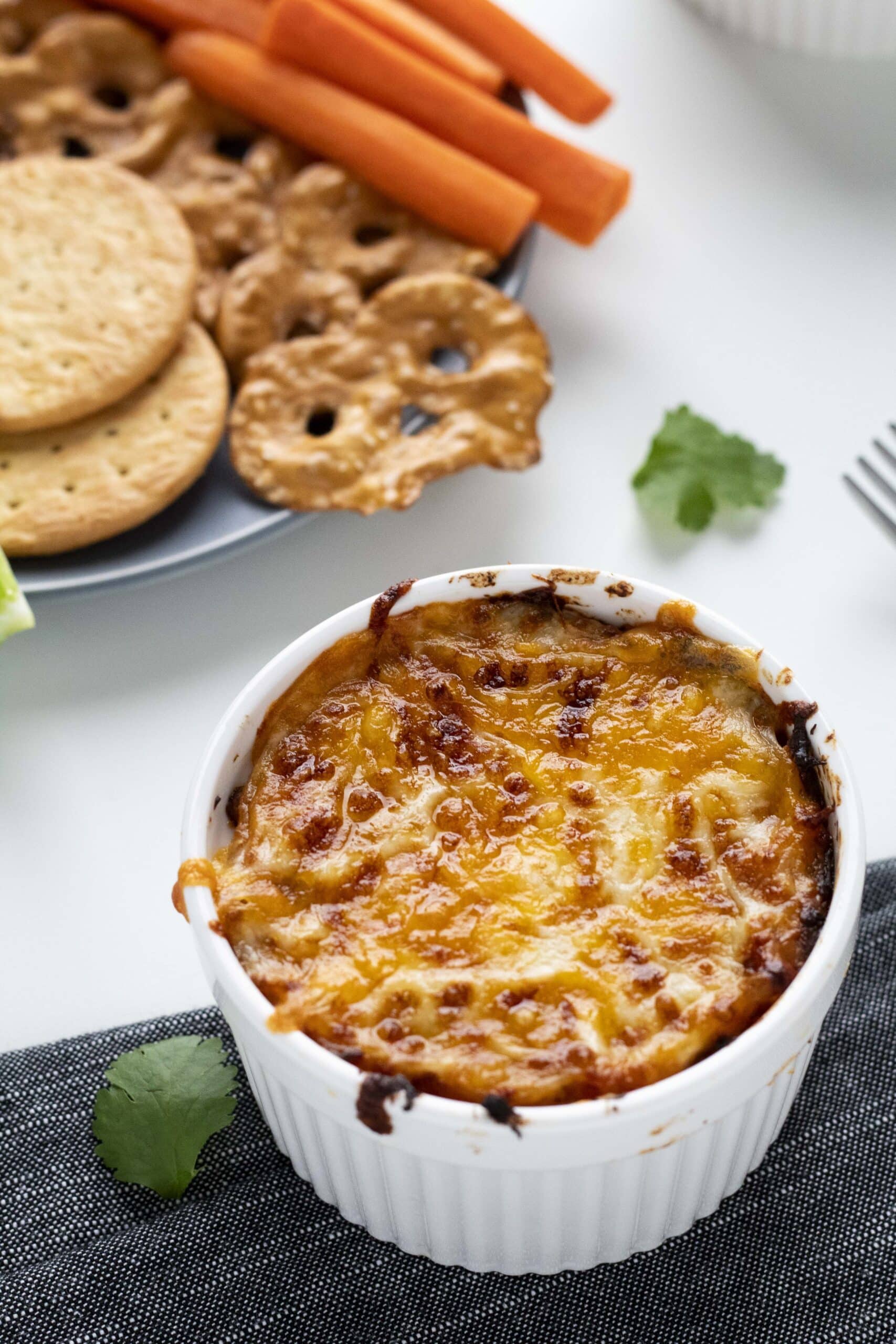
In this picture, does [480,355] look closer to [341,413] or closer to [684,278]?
[341,413]

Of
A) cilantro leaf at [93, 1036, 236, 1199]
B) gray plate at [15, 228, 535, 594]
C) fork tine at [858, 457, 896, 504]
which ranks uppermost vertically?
fork tine at [858, 457, 896, 504]

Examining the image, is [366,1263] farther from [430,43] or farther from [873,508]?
[430,43]

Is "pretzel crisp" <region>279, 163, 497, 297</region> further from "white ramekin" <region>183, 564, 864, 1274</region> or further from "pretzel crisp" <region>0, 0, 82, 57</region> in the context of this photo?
"white ramekin" <region>183, 564, 864, 1274</region>

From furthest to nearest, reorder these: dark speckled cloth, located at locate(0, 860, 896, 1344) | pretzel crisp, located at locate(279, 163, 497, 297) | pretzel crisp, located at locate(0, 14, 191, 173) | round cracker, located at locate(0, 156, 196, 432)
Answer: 1. pretzel crisp, located at locate(0, 14, 191, 173)
2. pretzel crisp, located at locate(279, 163, 497, 297)
3. round cracker, located at locate(0, 156, 196, 432)
4. dark speckled cloth, located at locate(0, 860, 896, 1344)

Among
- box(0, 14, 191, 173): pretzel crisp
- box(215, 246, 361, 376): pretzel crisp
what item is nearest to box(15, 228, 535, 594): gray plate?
box(215, 246, 361, 376): pretzel crisp

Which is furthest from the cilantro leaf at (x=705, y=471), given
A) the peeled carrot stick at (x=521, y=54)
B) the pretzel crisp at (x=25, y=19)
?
the pretzel crisp at (x=25, y=19)

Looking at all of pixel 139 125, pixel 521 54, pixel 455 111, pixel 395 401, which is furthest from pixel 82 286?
pixel 521 54
